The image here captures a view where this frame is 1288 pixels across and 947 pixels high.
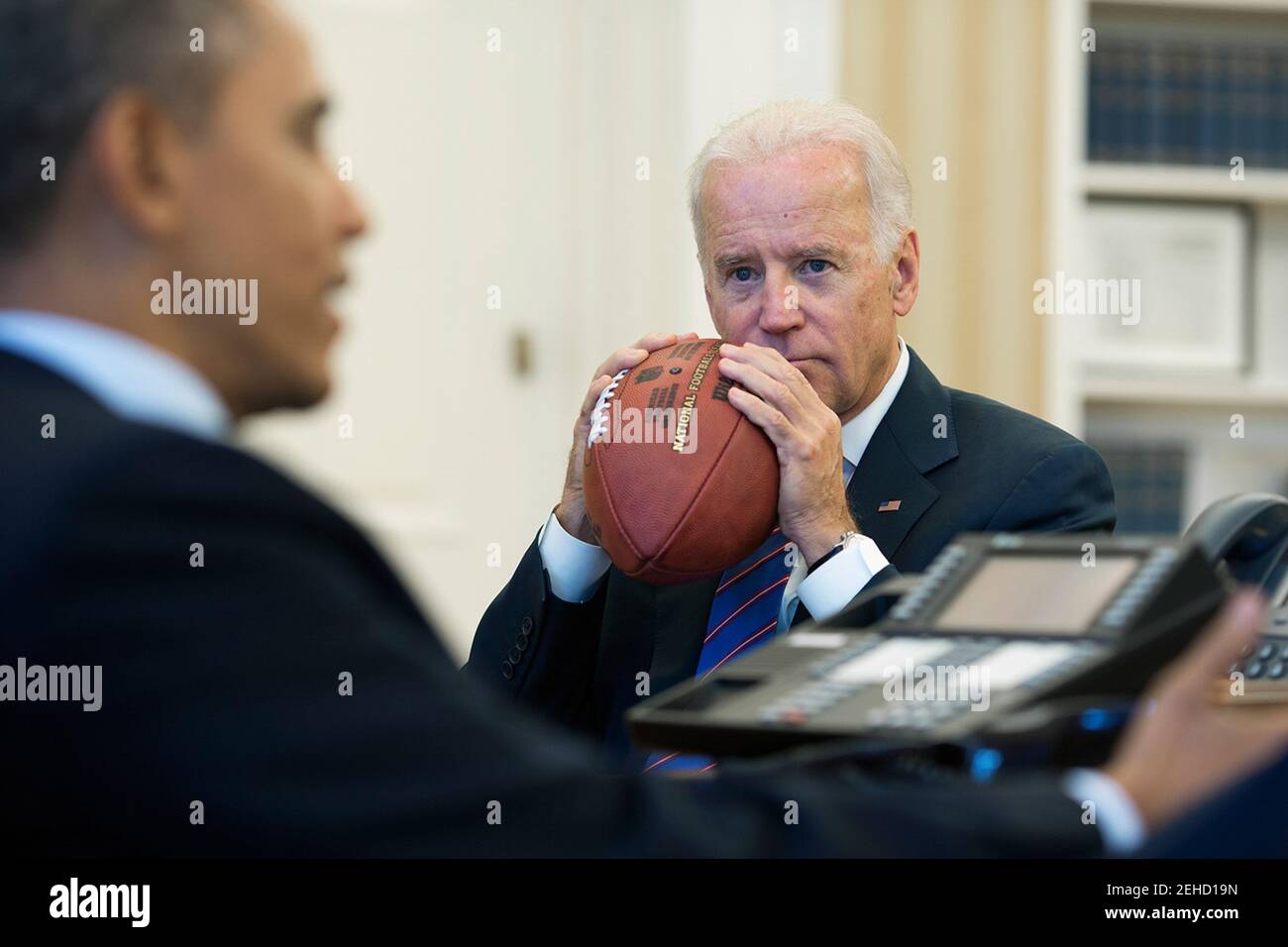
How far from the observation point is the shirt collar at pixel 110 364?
2.72 feet

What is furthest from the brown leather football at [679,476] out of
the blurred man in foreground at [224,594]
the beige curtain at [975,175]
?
the beige curtain at [975,175]

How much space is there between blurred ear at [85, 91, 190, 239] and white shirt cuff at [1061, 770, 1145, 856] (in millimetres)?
528

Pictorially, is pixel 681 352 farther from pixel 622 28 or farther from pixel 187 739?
pixel 622 28

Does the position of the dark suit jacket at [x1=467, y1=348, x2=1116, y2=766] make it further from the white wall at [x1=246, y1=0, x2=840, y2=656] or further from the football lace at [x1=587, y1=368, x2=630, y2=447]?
the white wall at [x1=246, y1=0, x2=840, y2=656]

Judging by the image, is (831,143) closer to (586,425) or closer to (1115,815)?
(586,425)

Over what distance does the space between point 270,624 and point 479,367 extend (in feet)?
9.96

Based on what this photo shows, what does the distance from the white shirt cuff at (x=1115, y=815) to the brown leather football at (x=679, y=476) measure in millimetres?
860

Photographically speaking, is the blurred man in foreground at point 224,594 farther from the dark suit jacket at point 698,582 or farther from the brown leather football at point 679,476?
the dark suit jacket at point 698,582

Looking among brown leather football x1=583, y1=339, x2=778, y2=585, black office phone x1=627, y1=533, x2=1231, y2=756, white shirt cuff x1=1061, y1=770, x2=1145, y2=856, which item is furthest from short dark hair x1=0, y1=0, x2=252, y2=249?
brown leather football x1=583, y1=339, x2=778, y2=585

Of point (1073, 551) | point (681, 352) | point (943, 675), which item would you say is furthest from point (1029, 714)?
point (681, 352)

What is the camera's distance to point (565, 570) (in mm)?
1916

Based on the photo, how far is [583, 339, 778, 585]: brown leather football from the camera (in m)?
1.68

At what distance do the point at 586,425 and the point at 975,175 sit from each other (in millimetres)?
2172
